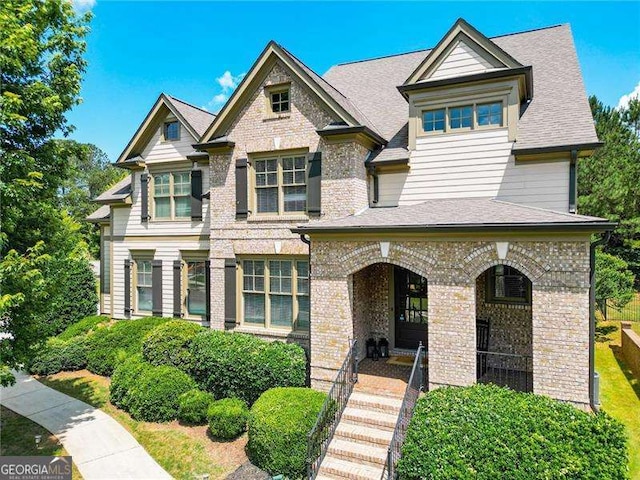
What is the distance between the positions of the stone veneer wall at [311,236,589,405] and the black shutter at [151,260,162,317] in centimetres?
809

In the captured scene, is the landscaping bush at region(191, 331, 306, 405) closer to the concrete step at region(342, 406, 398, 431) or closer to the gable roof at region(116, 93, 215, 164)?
the concrete step at region(342, 406, 398, 431)

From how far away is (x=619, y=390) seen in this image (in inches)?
431

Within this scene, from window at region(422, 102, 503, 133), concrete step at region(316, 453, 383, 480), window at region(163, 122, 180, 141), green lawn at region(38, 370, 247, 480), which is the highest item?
window at region(163, 122, 180, 141)

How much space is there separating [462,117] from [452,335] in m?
6.19

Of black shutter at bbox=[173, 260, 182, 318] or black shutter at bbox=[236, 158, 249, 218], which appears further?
black shutter at bbox=[173, 260, 182, 318]

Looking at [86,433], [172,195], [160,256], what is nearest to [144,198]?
[172,195]

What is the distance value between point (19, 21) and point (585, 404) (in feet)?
43.7

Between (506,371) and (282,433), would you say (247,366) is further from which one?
(506,371)

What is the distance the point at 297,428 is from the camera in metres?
8.05

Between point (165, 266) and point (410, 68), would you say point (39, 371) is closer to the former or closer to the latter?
point (165, 266)

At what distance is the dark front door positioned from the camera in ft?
37.5

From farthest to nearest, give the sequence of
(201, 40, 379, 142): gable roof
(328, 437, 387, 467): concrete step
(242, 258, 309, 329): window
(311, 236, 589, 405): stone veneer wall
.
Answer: (242, 258, 309, 329): window, (201, 40, 379, 142): gable roof, (311, 236, 589, 405): stone veneer wall, (328, 437, 387, 467): concrete step

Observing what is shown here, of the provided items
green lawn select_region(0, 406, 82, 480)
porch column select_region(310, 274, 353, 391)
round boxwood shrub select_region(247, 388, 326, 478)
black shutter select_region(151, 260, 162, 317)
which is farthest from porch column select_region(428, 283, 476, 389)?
black shutter select_region(151, 260, 162, 317)

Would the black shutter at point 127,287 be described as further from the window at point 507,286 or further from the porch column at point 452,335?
the window at point 507,286
